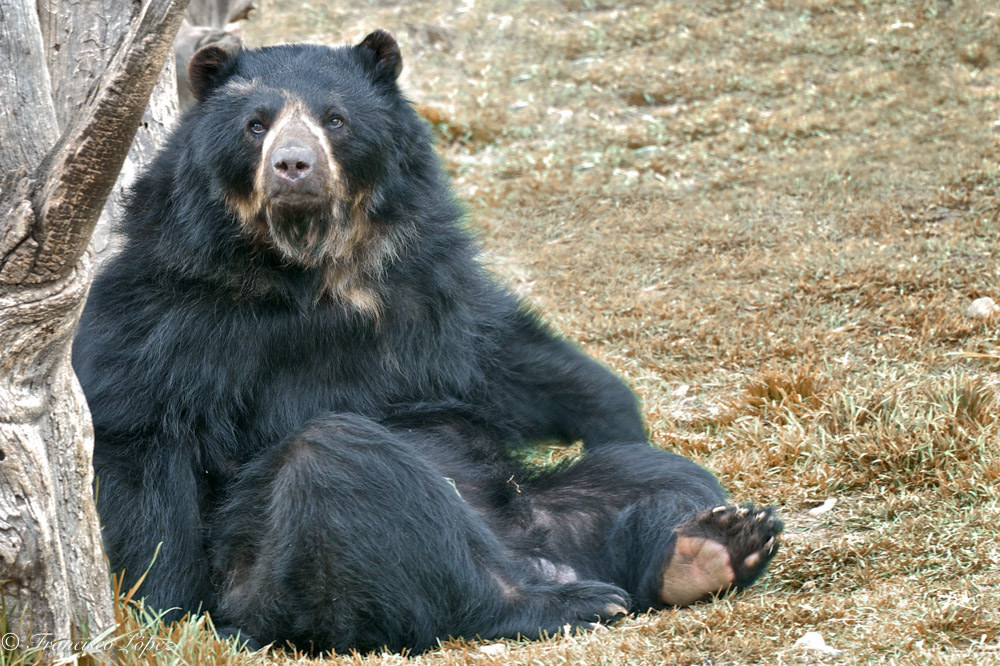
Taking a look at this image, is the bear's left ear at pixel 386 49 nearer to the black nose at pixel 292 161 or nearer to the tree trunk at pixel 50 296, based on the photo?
the black nose at pixel 292 161

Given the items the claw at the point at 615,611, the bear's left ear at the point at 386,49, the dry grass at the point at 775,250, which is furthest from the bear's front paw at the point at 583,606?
the bear's left ear at the point at 386,49

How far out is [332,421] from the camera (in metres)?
4.12

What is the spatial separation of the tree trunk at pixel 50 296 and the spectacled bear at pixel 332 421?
84 cm

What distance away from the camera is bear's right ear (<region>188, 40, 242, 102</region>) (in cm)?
443

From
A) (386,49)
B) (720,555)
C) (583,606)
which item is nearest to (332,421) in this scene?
(583,606)

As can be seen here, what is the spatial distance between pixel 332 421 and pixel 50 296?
4.32 ft

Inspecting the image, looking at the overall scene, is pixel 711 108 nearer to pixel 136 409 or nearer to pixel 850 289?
pixel 850 289

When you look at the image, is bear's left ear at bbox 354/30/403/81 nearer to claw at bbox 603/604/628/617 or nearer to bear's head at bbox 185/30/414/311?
bear's head at bbox 185/30/414/311

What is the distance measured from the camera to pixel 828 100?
10.9m

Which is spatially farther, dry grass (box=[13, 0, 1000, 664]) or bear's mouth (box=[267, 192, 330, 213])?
bear's mouth (box=[267, 192, 330, 213])

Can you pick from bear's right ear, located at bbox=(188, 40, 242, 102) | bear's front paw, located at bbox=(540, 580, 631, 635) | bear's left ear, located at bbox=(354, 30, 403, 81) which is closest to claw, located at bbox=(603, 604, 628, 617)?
bear's front paw, located at bbox=(540, 580, 631, 635)

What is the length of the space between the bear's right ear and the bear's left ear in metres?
0.53

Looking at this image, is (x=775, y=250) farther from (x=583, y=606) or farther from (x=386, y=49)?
(x=583, y=606)

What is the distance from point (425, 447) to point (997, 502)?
221cm
